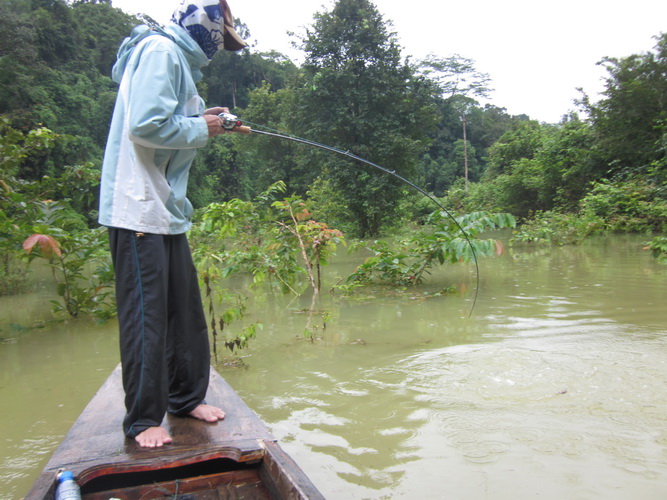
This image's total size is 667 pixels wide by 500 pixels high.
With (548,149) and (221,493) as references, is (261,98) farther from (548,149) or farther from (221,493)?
(221,493)

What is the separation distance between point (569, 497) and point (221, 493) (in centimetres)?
131

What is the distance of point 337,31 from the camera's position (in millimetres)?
16250

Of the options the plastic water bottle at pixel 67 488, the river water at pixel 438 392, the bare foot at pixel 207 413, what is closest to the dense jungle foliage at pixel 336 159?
the river water at pixel 438 392

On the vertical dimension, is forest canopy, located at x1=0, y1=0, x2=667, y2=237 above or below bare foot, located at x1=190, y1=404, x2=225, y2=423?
above

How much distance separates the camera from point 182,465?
1.84 m

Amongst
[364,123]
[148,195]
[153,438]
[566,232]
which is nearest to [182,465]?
[153,438]

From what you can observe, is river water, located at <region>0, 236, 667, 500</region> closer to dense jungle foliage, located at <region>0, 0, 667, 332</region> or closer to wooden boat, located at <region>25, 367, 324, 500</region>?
wooden boat, located at <region>25, 367, 324, 500</region>

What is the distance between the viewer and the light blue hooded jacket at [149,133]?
1.91m

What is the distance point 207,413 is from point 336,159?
48.2ft

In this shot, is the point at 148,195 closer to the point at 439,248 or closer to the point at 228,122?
the point at 228,122

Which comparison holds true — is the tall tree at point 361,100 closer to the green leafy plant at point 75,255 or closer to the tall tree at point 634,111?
the tall tree at point 634,111

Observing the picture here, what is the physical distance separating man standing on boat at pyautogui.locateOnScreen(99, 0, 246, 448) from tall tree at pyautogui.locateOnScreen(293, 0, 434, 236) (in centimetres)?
1375

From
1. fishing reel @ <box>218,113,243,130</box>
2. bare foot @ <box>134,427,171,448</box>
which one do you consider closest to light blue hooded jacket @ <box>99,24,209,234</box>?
fishing reel @ <box>218,113,243,130</box>

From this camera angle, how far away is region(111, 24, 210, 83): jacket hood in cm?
205
